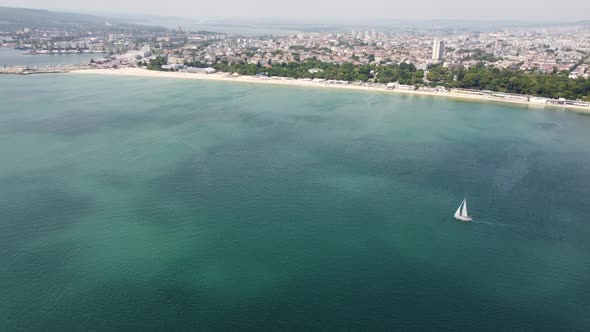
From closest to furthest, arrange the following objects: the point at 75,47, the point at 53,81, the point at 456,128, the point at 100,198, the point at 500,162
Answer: the point at 100,198 → the point at 500,162 → the point at 456,128 → the point at 53,81 → the point at 75,47

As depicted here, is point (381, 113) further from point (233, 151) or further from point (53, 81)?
point (53, 81)

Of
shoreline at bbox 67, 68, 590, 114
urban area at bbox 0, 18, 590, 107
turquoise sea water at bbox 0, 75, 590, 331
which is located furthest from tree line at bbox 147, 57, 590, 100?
turquoise sea water at bbox 0, 75, 590, 331

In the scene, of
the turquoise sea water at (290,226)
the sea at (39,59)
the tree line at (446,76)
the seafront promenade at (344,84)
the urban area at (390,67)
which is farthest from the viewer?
the sea at (39,59)

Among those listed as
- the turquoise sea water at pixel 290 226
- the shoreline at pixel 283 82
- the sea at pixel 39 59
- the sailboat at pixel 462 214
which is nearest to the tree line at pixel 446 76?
the shoreline at pixel 283 82

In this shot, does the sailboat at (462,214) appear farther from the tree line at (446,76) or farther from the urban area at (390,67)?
the tree line at (446,76)

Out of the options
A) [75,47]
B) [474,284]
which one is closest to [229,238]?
[474,284]

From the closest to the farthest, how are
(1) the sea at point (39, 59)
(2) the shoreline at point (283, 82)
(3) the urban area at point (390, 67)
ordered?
1. (2) the shoreline at point (283, 82)
2. (3) the urban area at point (390, 67)
3. (1) the sea at point (39, 59)

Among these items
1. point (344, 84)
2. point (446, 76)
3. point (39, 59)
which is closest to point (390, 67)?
point (446, 76)

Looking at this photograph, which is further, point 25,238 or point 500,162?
point 500,162
